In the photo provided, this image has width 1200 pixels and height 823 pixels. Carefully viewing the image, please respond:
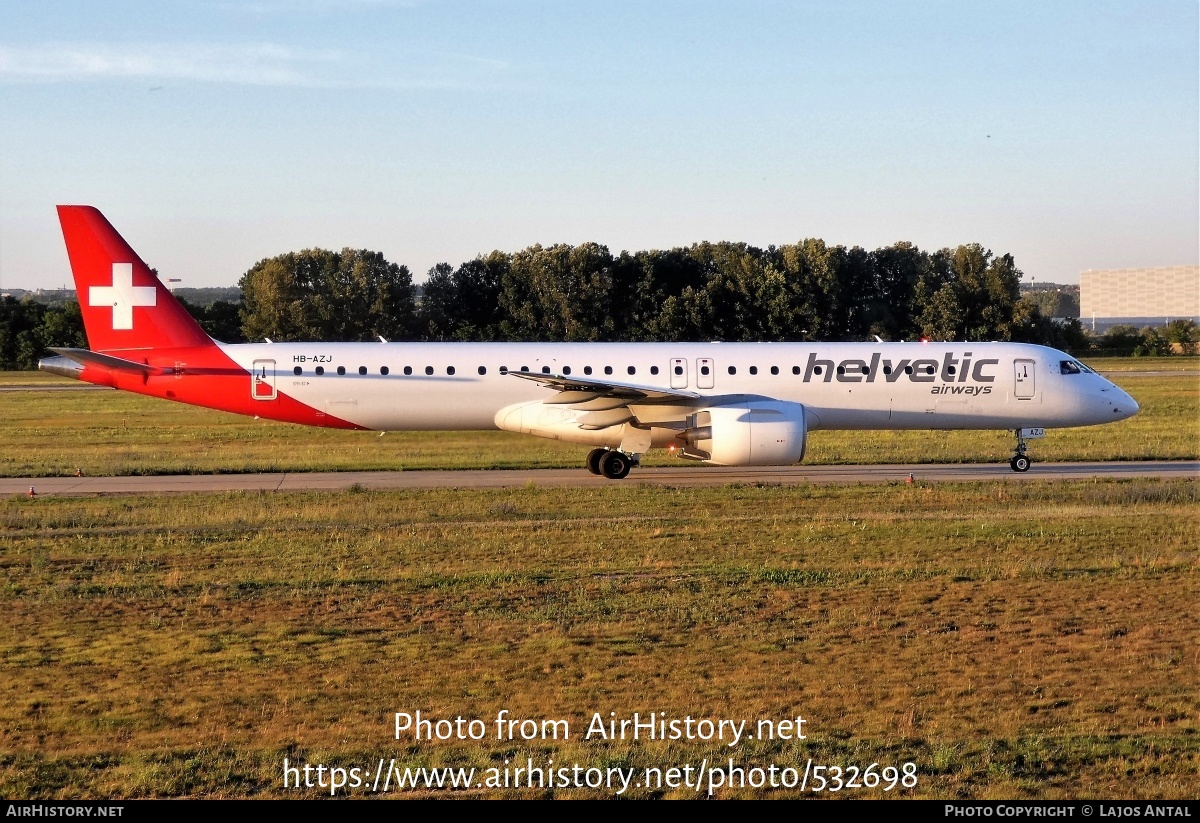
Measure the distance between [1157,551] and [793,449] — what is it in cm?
919

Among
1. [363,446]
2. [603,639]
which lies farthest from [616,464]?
[603,639]

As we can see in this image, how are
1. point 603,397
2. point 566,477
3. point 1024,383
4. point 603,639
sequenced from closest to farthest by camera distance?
point 603,639 < point 603,397 < point 566,477 < point 1024,383

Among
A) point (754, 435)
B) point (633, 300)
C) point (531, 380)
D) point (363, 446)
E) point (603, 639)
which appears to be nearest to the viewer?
point (603, 639)

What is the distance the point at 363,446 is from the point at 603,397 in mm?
10959

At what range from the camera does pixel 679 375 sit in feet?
96.3

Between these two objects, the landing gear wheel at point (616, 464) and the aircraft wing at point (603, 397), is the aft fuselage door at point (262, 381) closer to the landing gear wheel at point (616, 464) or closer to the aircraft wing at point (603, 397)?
the aircraft wing at point (603, 397)

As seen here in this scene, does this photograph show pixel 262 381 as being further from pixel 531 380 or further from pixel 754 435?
pixel 754 435

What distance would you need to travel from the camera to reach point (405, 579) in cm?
1661

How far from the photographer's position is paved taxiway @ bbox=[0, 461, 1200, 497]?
88.5 feet

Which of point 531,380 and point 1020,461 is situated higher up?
point 531,380

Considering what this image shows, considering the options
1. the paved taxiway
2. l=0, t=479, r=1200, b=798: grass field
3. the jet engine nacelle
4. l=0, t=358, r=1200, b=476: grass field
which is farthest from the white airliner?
l=0, t=479, r=1200, b=798: grass field

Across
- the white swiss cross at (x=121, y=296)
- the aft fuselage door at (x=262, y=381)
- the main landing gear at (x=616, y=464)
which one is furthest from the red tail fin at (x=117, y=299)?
the main landing gear at (x=616, y=464)

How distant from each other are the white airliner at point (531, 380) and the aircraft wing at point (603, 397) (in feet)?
0.17

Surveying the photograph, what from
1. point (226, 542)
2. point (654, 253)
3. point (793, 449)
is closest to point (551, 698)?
point (226, 542)
